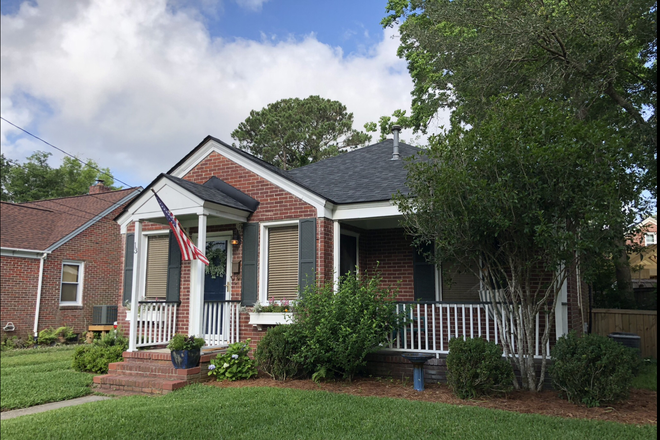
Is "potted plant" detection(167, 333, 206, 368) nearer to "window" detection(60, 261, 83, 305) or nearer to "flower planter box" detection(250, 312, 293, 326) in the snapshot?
"flower planter box" detection(250, 312, 293, 326)

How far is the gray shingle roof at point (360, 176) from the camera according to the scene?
9133mm

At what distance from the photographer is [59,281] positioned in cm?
1703

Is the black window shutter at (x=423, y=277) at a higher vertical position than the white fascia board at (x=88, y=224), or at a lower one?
lower

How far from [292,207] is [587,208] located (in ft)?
16.9

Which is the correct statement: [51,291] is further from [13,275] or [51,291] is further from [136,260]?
[136,260]

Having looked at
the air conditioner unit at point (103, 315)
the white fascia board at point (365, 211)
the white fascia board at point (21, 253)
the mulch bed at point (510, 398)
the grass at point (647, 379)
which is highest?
the white fascia board at point (365, 211)

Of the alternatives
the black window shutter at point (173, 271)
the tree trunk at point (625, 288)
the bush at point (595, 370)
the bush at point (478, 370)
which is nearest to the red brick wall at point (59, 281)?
the black window shutter at point (173, 271)

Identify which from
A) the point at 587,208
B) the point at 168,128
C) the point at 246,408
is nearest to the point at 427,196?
the point at 587,208

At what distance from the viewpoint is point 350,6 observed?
384 inches

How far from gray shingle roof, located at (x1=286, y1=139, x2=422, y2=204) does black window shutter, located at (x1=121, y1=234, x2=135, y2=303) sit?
153 inches

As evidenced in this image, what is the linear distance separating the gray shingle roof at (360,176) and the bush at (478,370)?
10.0 feet

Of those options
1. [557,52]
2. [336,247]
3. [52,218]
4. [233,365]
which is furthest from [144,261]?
[52,218]

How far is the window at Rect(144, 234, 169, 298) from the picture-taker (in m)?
10.7

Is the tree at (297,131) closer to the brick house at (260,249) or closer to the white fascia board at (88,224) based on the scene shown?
the white fascia board at (88,224)
